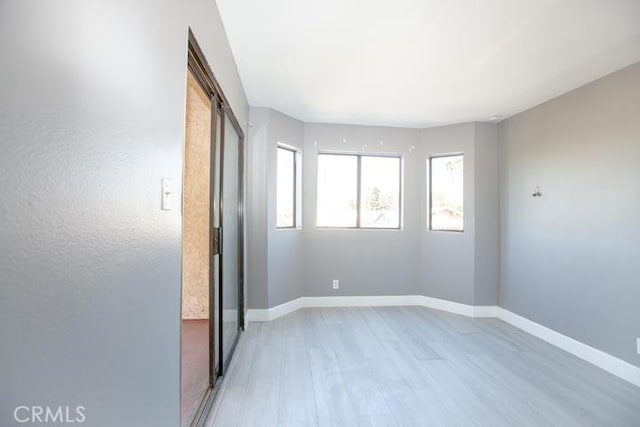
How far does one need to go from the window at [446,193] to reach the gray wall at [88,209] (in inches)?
148

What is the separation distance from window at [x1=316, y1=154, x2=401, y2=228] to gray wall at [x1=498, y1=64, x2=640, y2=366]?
1448 millimetres

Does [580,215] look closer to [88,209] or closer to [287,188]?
[287,188]

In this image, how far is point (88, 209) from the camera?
0.67 meters

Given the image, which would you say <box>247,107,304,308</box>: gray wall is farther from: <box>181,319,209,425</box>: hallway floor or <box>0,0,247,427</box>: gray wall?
<box>0,0,247,427</box>: gray wall

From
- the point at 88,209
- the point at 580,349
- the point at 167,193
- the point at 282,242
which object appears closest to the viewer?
the point at 88,209

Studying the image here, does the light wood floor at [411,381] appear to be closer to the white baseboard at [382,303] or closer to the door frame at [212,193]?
the door frame at [212,193]

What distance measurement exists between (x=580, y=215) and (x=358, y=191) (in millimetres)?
2444

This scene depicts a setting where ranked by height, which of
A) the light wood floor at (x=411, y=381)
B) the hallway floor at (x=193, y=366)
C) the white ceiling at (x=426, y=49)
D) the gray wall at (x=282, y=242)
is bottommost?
the light wood floor at (x=411, y=381)

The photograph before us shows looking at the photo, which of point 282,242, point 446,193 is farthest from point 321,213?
point 446,193

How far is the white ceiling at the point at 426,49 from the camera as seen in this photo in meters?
1.83

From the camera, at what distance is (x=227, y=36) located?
7.03 ft

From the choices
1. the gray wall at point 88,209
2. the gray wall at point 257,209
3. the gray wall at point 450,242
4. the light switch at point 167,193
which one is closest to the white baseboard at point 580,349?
the gray wall at point 450,242

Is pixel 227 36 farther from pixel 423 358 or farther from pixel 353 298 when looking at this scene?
pixel 353 298

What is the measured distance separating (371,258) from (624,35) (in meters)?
3.17
